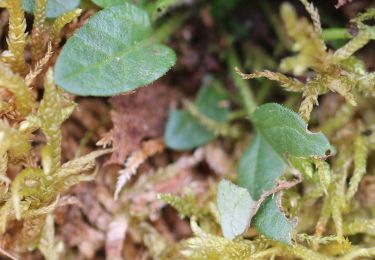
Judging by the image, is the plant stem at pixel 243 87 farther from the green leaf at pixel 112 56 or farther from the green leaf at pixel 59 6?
the green leaf at pixel 59 6

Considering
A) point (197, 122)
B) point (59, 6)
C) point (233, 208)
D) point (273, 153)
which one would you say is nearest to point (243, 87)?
point (197, 122)

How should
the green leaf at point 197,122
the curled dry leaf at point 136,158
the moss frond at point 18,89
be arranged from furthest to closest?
1. the green leaf at point 197,122
2. the curled dry leaf at point 136,158
3. the moss frond at point 18,89

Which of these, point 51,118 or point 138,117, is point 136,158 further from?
point 51,118

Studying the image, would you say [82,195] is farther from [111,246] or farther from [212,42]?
[212,42]

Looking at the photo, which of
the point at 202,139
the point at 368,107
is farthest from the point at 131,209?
the point at 368,107

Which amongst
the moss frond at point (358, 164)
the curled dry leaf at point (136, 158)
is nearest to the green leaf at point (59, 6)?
the curled dry leaf at point (136, 158)

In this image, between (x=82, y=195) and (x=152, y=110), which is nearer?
(x=82, y=195)
